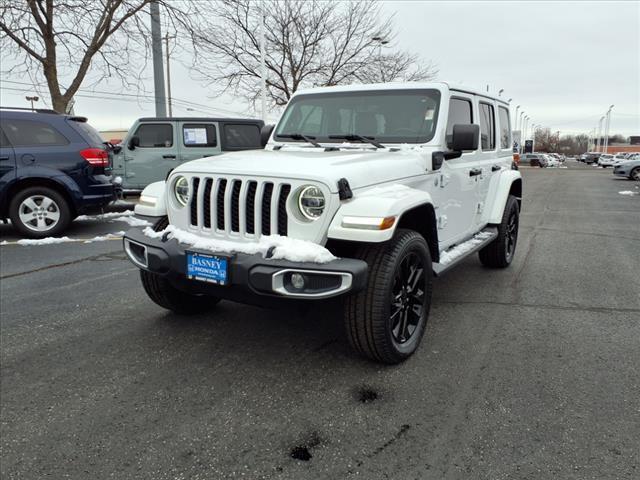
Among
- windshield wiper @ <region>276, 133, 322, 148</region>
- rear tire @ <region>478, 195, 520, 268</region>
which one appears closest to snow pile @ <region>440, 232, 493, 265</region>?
rear tire @ <region>478, 195, 520, 268</region>

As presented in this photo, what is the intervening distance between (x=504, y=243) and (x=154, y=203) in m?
3.77

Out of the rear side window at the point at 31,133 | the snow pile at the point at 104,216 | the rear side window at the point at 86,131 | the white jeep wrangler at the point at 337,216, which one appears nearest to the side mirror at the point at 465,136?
the white jeep wrangler at the point at 337,216

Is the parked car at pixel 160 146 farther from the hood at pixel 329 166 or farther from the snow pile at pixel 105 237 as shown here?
the hood at pixel 329 166

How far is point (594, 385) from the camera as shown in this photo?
9.78 ft

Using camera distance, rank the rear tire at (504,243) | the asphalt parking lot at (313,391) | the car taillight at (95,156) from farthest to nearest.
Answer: the car taillight at (95,156) → the rear tire at (504,243) → the asphalt parking lot at (313,391)

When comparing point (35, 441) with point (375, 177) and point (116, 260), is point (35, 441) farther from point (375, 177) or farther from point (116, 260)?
point (116, 260)

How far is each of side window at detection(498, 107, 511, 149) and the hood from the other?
2.48m

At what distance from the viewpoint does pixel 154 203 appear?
362 centimetres

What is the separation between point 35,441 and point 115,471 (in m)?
0.54

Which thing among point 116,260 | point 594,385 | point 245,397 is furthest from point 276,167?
point 116,260

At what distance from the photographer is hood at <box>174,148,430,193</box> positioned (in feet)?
9.58

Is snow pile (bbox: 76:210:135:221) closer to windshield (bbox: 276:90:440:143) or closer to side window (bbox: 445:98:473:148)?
windshield (bbox: 276:90:440:143)

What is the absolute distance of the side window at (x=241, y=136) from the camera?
11.6 metres

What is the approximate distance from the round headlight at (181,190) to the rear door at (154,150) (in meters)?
8.27
